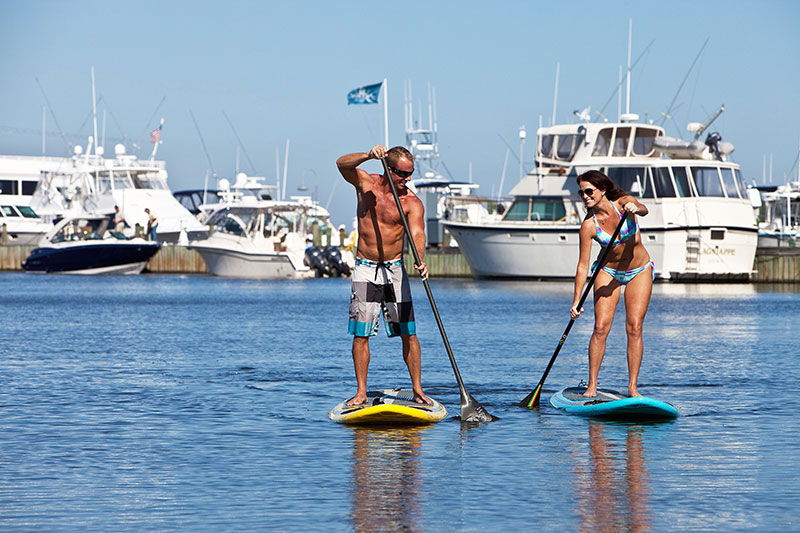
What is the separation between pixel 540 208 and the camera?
4728 cm

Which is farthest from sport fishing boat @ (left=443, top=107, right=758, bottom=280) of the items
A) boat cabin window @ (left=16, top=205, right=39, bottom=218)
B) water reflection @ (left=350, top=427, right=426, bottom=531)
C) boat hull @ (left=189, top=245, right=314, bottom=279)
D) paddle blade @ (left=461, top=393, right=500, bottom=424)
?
boat cabin window @ (left=16, top=205, right=39, bottom=218)

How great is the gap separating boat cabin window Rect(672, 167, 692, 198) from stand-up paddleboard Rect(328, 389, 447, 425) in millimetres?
35011

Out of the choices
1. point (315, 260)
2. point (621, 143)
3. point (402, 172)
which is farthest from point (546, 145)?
point (402, 172)

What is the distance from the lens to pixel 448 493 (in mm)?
8188

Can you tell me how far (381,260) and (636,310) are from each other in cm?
225

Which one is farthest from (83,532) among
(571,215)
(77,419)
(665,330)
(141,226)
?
(141,226)

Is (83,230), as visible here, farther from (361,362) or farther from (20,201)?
(361,362)

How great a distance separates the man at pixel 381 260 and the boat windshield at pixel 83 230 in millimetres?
52903

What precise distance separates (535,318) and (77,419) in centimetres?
1756

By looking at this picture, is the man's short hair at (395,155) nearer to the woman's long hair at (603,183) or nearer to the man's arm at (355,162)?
the man's arm at (355,162)

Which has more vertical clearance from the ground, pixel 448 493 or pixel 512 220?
pixel 512 220

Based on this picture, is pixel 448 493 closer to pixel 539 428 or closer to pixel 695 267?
pixel 539 428

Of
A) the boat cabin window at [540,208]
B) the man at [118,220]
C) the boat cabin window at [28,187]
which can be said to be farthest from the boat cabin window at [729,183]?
the boat cabin window at [28,187]

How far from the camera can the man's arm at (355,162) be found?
10555 millimetres
